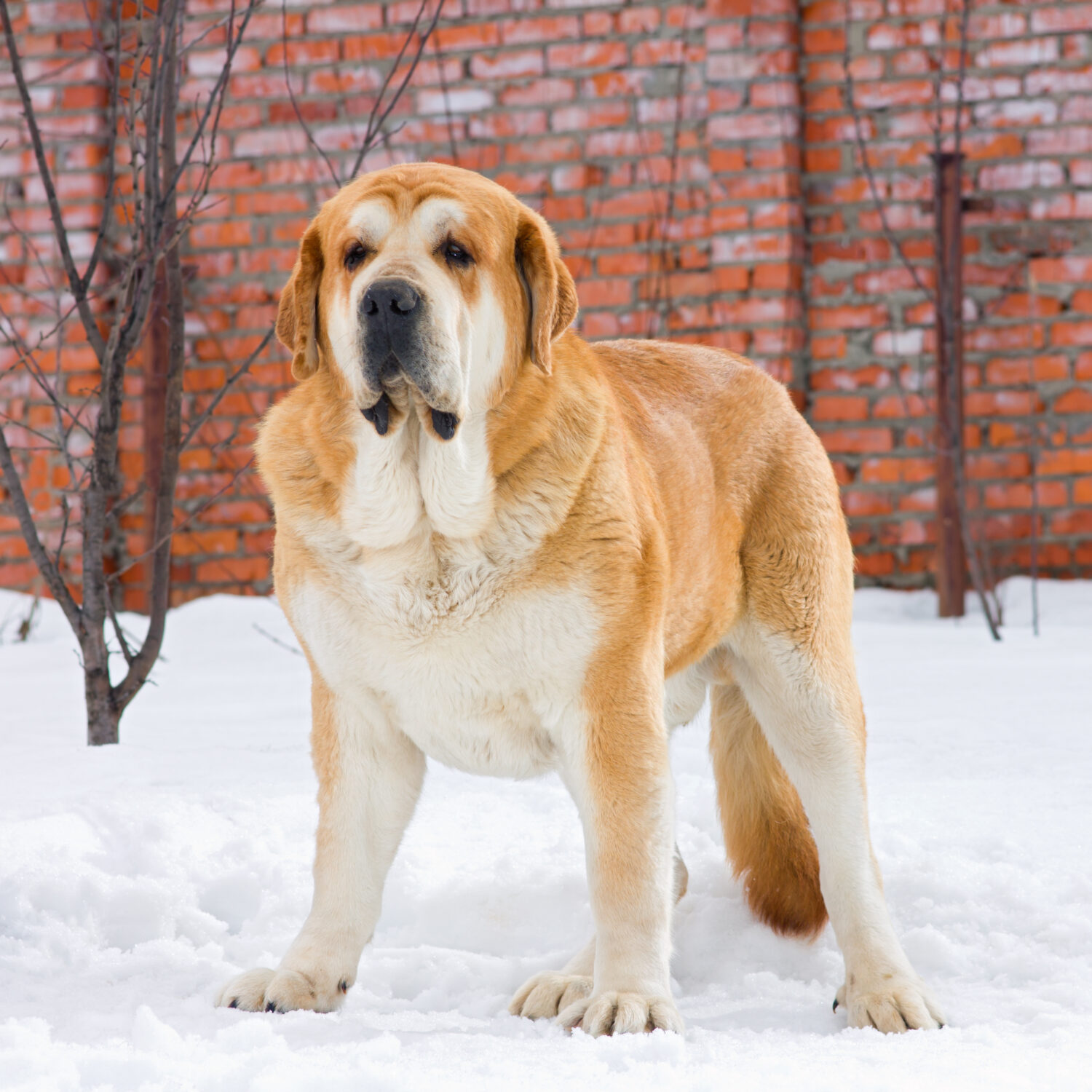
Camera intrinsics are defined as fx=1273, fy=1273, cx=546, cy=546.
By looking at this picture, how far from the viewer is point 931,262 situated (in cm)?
527

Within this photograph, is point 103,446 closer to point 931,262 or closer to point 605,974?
point 605,974

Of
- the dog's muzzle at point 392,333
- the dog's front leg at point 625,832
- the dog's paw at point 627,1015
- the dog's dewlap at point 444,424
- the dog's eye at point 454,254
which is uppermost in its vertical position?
the dog's eye at point 454,254

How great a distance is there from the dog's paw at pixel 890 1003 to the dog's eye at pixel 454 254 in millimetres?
1285

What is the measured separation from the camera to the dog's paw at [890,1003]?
6.29 ft

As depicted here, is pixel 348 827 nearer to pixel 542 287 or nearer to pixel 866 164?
pixel 542 287

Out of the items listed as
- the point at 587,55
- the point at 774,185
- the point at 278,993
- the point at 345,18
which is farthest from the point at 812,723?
the point at 345,18

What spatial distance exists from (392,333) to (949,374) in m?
3.83

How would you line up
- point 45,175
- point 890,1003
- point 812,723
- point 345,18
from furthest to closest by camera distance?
1. point 345,18
2. point 45,175
3. point 812,723
4. point 890,1003

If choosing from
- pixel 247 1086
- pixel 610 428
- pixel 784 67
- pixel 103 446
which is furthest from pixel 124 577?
pixel 247 1086

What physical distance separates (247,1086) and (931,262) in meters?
4.64

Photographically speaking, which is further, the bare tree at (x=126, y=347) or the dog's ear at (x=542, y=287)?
the bare tree at (x=126, y=347)

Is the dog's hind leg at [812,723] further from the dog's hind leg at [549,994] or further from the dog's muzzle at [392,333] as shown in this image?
the dog's muzzle at [392,333]

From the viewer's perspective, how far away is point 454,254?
1.89 metres

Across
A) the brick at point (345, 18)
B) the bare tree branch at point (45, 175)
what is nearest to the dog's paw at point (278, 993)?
the bare tree branch at point (45, 175)
